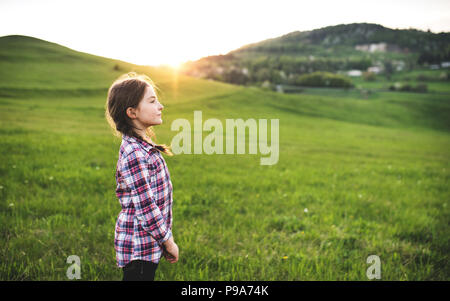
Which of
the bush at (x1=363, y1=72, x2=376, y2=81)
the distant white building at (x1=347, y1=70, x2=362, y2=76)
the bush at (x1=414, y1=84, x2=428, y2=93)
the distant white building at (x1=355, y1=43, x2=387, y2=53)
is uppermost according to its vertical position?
the distant white building at (x1=355, y1=43, x2=387, y2=53)

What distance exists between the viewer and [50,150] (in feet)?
28.6

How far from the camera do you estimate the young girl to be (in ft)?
6.63

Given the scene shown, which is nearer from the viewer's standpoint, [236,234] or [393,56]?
[236,234]

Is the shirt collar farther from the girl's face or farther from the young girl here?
the girl's face

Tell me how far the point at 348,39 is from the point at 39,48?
6808 inches

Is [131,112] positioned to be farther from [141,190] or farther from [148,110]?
[141,190]

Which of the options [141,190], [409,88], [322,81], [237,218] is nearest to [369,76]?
[409,88]

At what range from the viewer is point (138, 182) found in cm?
201

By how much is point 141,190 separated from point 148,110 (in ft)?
2.13

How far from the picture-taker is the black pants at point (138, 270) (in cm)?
223

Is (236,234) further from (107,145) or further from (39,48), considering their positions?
(39,48)

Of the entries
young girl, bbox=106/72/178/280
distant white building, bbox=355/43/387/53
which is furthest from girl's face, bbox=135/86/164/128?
distant white building, bbox=355/43/387/53

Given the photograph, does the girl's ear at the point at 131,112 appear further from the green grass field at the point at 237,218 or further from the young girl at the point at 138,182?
the green grass field at the point at 237,218
